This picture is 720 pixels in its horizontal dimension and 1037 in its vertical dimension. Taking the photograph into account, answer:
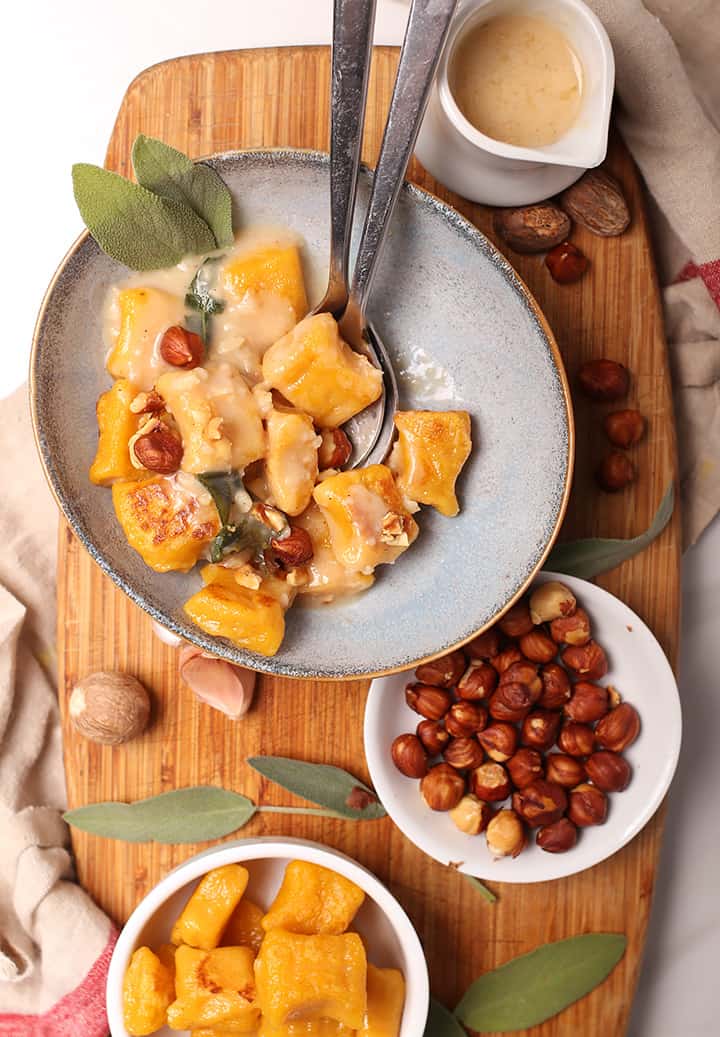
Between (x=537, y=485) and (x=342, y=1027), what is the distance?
3.35 ft

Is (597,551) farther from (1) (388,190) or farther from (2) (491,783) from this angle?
(1) (388,190)

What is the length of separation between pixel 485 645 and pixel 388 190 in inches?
32.3

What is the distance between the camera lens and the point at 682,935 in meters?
2.23

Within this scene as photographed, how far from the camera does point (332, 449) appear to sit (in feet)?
5.76

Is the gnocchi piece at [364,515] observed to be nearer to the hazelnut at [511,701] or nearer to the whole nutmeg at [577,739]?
the hazelnut at [511,701]

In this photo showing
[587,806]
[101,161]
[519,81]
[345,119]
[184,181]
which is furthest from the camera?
[101,161]

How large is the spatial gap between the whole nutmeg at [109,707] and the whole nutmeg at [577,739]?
77 centimetres

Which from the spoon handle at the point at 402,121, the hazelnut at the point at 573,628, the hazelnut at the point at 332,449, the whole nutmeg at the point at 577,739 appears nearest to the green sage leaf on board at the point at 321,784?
the whole nutmeg at the point at 577,739

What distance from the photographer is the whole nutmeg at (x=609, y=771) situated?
73.2 inches

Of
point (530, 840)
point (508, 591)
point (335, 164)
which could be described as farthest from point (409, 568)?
point (335, 164)

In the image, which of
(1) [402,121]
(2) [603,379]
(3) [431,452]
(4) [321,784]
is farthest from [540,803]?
(1) [402,121]

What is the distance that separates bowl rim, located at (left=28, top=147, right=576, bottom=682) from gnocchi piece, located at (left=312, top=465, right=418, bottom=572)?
19 cm

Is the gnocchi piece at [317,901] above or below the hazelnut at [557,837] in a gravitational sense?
below

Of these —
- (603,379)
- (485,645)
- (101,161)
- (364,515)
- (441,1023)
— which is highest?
(101,161)
